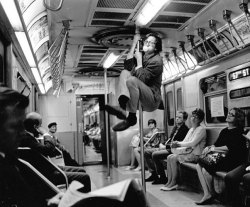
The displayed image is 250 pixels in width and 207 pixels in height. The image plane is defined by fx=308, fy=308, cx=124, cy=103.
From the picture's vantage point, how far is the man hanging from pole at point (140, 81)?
2598mm

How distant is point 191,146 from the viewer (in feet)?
17.3

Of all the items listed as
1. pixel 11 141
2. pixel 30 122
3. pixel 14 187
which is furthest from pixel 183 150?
pixel 11 141

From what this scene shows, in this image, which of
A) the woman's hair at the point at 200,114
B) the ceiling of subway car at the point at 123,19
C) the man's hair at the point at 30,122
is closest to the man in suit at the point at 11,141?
the ceiling of subway car at the point at 123,19

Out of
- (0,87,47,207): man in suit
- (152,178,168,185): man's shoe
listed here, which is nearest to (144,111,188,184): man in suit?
(152,178,168,185): man's shoe

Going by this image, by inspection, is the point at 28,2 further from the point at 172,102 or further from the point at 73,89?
the point at 73,89

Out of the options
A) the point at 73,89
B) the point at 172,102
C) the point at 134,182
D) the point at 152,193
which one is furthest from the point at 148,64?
the point at 73,89

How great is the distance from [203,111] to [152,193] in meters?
1.78

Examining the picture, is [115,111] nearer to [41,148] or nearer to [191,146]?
[41,148]

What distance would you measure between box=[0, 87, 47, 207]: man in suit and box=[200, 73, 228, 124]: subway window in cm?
415

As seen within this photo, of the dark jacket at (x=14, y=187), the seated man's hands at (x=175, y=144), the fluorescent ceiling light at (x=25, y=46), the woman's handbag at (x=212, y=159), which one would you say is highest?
the fluorescent ceiling light at (x=25, y=46)

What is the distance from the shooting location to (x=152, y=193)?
5.34 m

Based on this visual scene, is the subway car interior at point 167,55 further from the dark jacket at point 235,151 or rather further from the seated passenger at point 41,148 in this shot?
the seated passenger at point 41,148

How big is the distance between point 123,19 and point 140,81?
5.63 feet

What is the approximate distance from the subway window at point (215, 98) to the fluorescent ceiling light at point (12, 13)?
3.49 m
